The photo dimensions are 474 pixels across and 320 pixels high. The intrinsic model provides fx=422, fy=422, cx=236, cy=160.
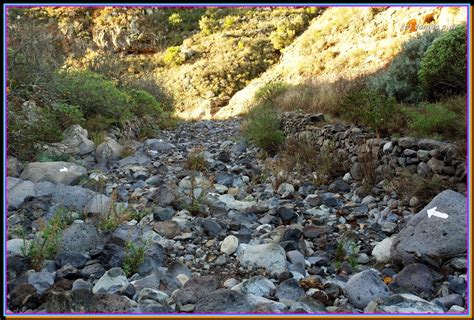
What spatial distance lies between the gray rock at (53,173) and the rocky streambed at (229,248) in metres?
0.02

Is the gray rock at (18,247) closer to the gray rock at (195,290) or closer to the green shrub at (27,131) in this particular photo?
the gray rock at (195,290)

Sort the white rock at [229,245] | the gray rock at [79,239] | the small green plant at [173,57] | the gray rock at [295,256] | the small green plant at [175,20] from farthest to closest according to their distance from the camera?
1. the small green plant at [175,20]
2. the small green plant at [173,57]
3. the white rock at [229,245]
4. the gray rock at [79,239]
5. the gray rock at [295,256]

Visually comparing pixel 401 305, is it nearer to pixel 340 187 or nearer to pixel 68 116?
pixel 340 187

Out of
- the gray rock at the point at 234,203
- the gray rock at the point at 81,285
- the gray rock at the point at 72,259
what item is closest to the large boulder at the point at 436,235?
the gray rock at the point at 234,203

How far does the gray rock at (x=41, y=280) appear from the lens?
108 inches

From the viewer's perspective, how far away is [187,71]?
24.0m

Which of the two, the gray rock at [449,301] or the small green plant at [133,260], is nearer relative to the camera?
the gray rock at [449,301]

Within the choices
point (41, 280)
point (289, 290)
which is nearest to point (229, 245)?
point (289, 290)

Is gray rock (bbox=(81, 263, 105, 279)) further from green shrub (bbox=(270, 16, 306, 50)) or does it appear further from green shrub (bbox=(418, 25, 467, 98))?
green shrub (bbox=(270, 16, 306, 50))

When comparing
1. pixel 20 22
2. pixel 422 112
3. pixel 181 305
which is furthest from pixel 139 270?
pixel 20 22

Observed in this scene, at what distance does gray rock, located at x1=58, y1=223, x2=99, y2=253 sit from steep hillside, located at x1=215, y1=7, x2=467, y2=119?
9336 mm

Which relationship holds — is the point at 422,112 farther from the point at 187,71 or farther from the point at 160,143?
the point at 187,71

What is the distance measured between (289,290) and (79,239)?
1758 mm

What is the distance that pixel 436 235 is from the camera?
3064 millimetres
